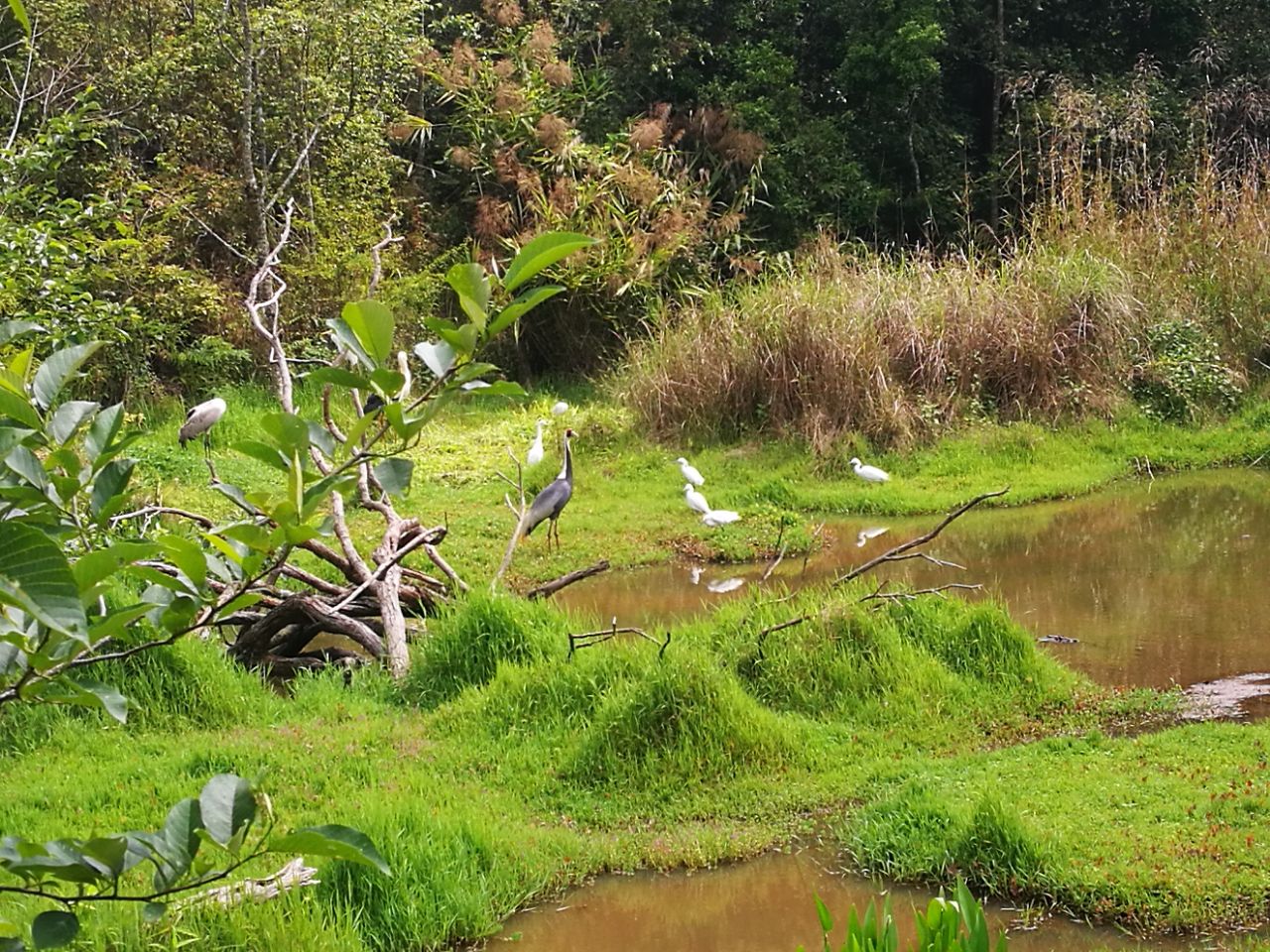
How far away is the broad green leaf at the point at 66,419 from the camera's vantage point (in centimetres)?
137

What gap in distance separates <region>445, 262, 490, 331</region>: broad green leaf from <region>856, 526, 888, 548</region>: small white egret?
7.27 metres

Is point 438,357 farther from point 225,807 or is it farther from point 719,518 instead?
point 719,518

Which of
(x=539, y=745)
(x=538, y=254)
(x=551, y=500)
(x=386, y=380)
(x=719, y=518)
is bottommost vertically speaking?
(x=719, y=518)

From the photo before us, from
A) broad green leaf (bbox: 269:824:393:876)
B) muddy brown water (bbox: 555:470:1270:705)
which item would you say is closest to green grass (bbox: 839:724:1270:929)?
muddy brown water (bbox: 555:470:1270:705)

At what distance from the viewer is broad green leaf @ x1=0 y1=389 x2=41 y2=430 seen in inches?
48.4

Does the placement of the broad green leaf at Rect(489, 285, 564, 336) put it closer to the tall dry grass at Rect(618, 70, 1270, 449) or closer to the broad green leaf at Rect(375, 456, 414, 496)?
the broad green leaf at Rect(375, 456, 414, 496)

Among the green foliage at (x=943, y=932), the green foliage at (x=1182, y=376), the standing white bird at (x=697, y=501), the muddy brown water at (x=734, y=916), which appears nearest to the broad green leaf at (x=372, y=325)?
the green foliage at (x=943, y=932)

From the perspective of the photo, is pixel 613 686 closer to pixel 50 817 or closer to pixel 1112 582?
pixel 50 817

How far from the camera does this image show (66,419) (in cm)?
140

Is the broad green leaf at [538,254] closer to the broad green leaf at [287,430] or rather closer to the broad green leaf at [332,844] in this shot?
the broad green leaf at [287,430]

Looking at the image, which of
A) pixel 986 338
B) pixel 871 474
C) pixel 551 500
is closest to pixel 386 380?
pixel 551 500

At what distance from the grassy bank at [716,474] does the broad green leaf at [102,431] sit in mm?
6914

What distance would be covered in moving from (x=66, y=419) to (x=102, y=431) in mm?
46

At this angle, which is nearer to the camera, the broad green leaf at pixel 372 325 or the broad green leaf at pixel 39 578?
the broad green leaf at pixel 39 578
